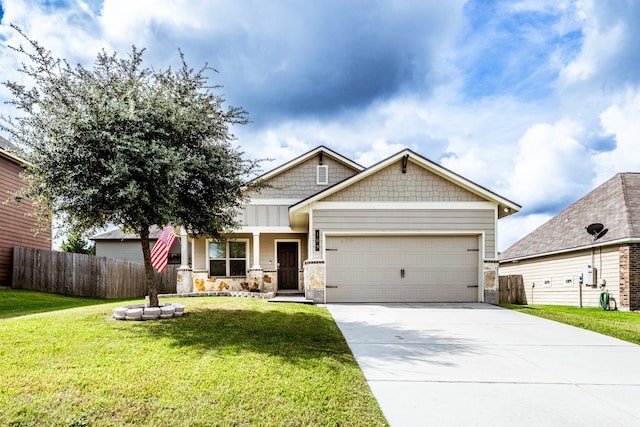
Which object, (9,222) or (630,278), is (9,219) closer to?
(9,222)

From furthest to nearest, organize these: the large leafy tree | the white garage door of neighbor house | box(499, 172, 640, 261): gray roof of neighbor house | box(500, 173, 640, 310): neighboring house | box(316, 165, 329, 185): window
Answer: box(316, 165, 329, 185): window → box(499, 172, 640, 261): gray roof of neighbor house → box(500, 173, 640, 310): neighboring house → the white garage door of neighbor house → the large leafy tree

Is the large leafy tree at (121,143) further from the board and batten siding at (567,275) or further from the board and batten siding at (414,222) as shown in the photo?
the board and batten siding at (567,275)

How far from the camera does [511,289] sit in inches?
570

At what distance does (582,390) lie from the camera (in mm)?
4242

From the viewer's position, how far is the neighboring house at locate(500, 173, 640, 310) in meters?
12.4

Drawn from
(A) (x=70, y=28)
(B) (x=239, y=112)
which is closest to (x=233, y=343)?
(B) (x=239, y=112)

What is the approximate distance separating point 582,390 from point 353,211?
7900 mm

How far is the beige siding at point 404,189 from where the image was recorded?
11695 millimetres

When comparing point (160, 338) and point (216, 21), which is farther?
point (216, 21)

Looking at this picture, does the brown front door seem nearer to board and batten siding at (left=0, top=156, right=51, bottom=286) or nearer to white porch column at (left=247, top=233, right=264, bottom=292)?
white porch column at (left=247, top=233, right=264, bottom=292)

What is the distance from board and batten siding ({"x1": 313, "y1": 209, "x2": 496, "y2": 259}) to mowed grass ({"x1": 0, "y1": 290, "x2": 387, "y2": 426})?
5023mm

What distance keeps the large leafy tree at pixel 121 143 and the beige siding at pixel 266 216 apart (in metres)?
7.19

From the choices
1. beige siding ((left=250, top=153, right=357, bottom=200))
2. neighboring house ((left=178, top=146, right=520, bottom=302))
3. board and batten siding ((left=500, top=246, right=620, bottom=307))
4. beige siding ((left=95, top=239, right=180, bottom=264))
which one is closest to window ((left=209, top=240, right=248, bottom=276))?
beige siding ((left=250, top=153, right=357, bottom=200))

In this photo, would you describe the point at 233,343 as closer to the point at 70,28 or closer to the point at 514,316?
the point at 514,316
